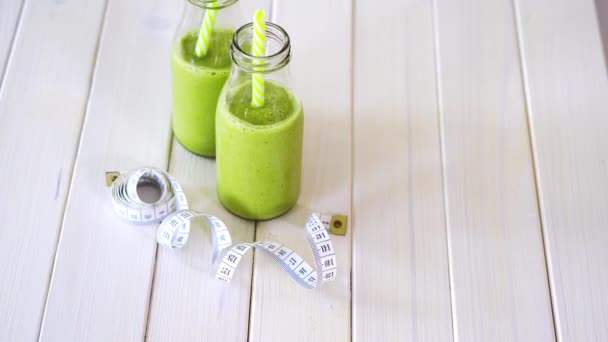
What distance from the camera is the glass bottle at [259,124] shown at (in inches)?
38.8

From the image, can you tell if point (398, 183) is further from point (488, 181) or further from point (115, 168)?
point (115, 168)

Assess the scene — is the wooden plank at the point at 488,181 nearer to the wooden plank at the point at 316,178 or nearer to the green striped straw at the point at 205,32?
the wooden plank at the point at 316,178

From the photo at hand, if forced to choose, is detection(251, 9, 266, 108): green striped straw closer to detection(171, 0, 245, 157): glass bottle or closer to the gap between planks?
detection(171, 0, 245, 157): glass bottle

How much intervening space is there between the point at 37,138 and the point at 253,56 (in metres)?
0.42

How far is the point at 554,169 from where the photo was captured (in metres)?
1.20

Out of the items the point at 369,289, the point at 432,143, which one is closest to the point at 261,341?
the point at 369,289

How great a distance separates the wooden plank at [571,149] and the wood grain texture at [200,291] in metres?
0.42

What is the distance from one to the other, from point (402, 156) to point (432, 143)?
0.05m

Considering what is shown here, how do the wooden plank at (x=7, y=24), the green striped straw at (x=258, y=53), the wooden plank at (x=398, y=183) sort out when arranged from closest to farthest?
the green striped straw at (x=258, y=53)
the wooden plank at (x=398, y=183)
the wooden plank at (x=7, y=24)

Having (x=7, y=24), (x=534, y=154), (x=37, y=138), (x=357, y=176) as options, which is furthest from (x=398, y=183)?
(x=7, y=24)

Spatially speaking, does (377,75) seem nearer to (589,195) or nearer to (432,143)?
(432,143)

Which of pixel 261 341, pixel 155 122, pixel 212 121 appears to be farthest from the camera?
pixel 155 122

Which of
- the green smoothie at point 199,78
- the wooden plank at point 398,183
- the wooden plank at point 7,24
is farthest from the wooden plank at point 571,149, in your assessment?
the wooden plank at point 7,24

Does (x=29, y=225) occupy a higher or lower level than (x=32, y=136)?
lower
